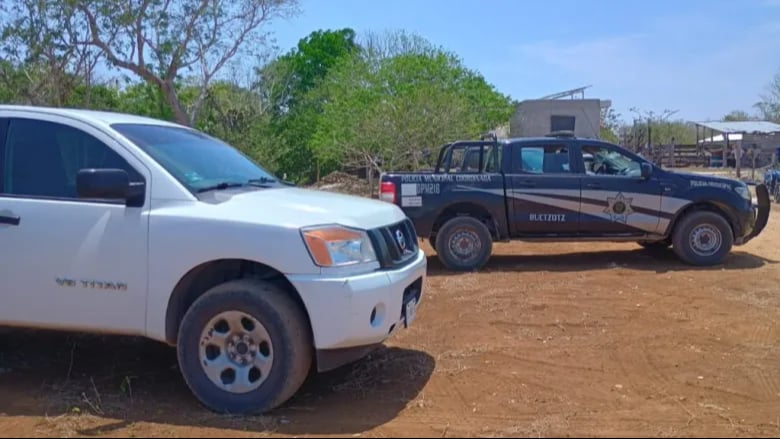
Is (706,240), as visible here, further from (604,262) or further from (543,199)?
(543,199)

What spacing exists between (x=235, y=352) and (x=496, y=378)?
6.07ft

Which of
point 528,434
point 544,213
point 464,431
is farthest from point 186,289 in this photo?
point 544,213

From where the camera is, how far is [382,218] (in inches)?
206

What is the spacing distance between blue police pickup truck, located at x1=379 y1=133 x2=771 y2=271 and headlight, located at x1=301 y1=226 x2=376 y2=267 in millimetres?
5681

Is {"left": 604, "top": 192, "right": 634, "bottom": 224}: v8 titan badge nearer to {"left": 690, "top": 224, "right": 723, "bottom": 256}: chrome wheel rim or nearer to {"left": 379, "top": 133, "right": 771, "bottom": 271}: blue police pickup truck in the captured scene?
{"left": 379, "top": 133, "right": 771, "bottom": 271}: blue police pickup truck

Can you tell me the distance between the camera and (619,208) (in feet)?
34.5

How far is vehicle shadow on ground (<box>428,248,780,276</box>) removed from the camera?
1048cm

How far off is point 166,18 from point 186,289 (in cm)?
2081

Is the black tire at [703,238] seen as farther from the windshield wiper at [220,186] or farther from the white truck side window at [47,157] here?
the white truck side window at [47,157]

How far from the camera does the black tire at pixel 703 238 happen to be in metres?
10.5

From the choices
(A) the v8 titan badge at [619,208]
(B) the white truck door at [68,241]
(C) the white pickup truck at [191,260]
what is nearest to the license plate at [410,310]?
(C) the white pickup truck at [191,260]

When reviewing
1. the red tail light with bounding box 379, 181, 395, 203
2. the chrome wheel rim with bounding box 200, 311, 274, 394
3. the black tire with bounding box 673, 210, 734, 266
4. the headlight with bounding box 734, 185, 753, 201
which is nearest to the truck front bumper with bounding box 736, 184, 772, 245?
the headlight with bounding box 734, 185, 753, 201

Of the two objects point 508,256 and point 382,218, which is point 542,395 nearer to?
point 382,218

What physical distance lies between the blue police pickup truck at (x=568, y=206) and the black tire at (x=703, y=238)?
0.5 inches
